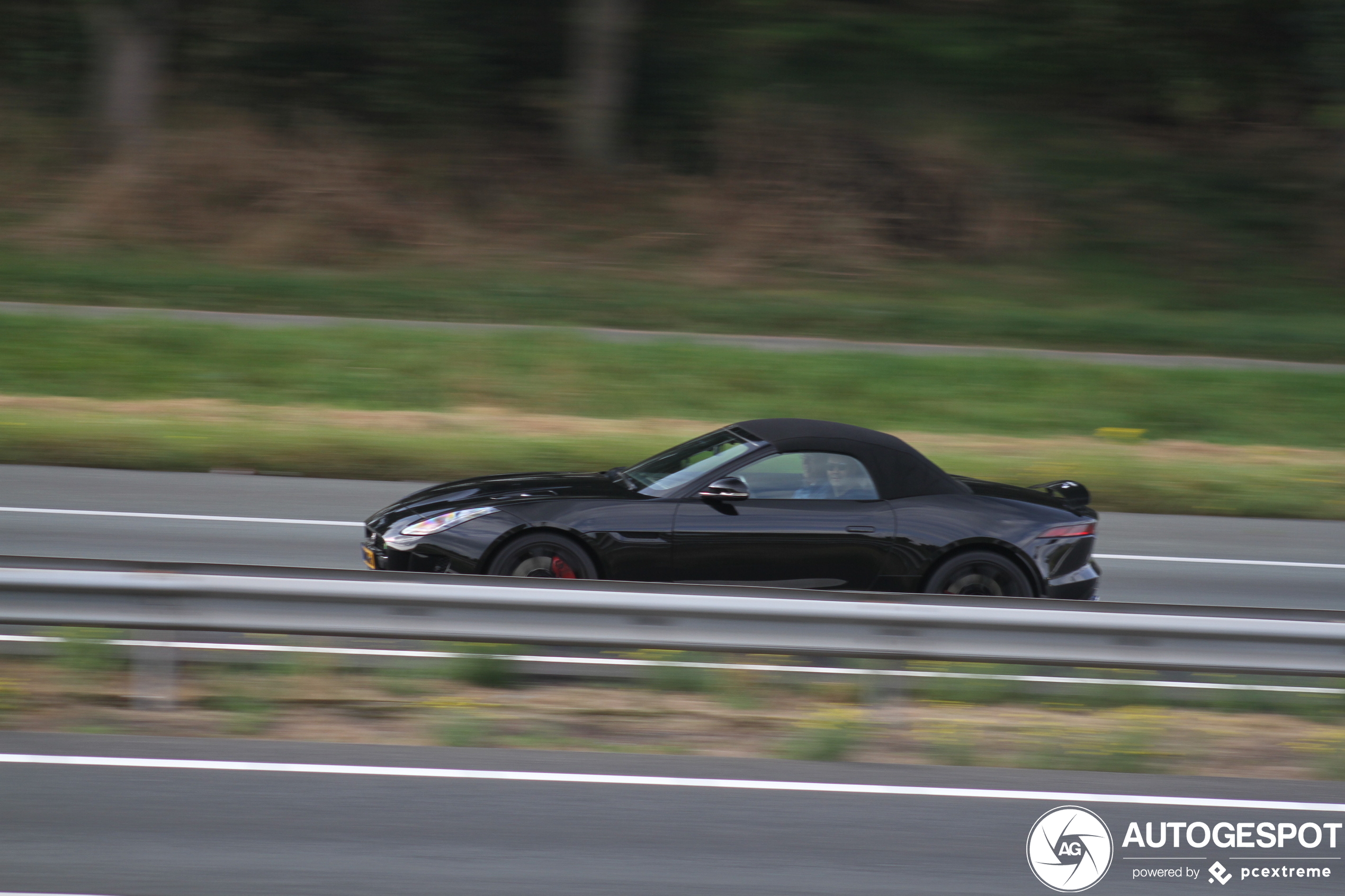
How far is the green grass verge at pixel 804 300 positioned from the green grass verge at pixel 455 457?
6.43 metres

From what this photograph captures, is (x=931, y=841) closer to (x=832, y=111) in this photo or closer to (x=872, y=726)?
(x=872, y=726)

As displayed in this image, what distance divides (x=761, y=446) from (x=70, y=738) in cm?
401

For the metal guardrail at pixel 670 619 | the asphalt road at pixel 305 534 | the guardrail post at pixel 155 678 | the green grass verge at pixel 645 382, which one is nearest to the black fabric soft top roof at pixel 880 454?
the metal guardrail at pixel 670 619

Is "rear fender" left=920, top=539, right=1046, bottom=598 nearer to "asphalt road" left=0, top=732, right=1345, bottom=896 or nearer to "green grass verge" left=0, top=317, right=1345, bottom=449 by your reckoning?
"asphalt road" left=0, top=732, right=1345, bottom=896

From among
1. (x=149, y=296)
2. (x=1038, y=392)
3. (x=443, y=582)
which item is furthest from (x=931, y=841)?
(x=149, y=296)

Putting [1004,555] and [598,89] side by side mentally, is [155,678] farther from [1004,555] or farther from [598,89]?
[598,89]

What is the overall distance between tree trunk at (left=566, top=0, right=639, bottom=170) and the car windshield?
19322 mm

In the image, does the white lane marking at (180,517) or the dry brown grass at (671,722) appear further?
the white lane marking at (180,517)

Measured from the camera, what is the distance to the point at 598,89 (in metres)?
26.4

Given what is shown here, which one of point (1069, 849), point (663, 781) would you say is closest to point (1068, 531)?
point (1069, 849)

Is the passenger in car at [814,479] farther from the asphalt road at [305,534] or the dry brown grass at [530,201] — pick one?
the dry brown grass at [530,201]

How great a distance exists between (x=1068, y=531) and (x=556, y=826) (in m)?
4.25

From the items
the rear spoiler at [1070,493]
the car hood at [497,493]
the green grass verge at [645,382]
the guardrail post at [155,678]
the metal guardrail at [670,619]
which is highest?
the green grass verge at [645,382]

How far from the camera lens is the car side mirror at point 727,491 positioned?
23.7 ft
